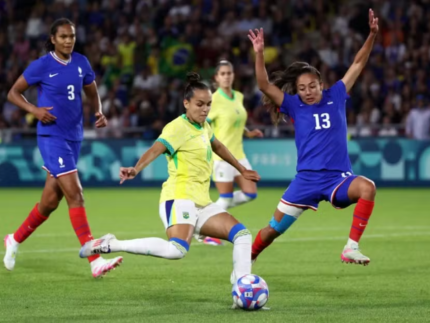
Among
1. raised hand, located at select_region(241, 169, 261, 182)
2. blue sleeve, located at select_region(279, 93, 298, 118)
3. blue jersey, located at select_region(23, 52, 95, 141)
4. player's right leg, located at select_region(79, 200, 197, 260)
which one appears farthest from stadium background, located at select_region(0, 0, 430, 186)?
player's right leg, located at select_region(79, 200, 197, 260)

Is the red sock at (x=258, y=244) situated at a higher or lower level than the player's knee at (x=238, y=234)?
lower

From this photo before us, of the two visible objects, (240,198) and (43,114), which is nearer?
(43,114)

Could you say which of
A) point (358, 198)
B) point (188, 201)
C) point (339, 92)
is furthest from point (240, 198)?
point (188, 201)

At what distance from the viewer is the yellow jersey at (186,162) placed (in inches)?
295

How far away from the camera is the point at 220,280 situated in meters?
8.46

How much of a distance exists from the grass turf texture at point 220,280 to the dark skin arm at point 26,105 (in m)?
1.52

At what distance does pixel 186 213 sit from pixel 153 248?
0.41 metres

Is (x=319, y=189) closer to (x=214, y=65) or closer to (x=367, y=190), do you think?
(x=367, y=190)

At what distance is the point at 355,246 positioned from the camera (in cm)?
763

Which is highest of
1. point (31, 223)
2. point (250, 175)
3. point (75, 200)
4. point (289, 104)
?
point (289, 104)

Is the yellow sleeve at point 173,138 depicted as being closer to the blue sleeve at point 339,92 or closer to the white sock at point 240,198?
the blue sleeve at point 339,92

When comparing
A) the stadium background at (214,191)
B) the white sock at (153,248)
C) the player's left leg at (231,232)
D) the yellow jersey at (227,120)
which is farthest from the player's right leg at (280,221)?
the yellow jersey at (227,120)

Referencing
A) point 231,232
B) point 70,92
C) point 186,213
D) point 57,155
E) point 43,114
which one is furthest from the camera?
point 70,92

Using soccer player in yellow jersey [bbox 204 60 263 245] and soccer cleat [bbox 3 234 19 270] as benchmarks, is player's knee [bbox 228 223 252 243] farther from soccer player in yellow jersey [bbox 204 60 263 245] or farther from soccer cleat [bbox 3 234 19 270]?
soccer player in yellow jersey [bbox 204 60 263 245]
